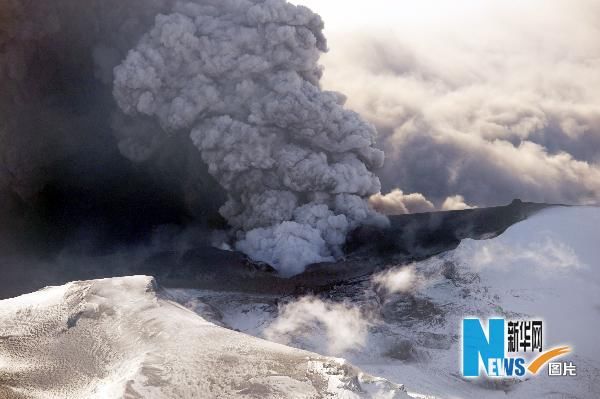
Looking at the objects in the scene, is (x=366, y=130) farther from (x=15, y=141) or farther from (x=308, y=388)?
(x=308, y=388)

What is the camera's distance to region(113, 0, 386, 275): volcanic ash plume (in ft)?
103

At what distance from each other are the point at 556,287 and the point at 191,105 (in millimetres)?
19190

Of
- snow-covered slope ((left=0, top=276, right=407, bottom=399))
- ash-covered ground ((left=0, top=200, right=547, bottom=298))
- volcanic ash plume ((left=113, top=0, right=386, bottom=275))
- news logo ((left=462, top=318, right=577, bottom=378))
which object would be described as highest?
volcanic ash plume ((left=113, top=0, right=386, bottom=275))

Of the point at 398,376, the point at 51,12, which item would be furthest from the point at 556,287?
the point at 51,12

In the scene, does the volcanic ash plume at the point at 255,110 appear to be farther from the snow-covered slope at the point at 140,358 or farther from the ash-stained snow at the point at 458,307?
the snow-covered slope at the point at 140,358

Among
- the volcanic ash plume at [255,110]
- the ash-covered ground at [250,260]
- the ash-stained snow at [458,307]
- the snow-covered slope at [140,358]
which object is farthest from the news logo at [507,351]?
the volcanic ash plume at [255,110]

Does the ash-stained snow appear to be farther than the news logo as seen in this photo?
Yes

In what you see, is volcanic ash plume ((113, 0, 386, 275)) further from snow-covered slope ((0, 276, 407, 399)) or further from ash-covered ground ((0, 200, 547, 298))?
snow-covered slope ((0, 276, 407, 399))

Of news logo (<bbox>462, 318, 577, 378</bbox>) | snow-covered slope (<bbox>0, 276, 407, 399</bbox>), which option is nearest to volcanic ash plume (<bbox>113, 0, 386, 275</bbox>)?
news logo (<bbox>462, 318, 577, 378</bbox>)

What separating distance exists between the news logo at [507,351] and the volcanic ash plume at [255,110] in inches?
547

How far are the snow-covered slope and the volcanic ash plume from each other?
54.5 feet

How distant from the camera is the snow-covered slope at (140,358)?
35.1 ft

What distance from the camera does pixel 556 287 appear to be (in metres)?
21.2

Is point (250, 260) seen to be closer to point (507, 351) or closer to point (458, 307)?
point (458, 307)
